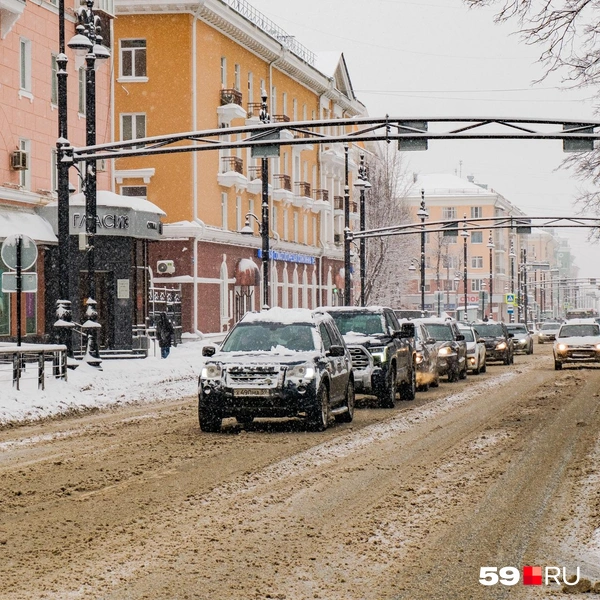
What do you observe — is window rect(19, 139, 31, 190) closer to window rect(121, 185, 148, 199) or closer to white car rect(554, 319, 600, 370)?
window rect(121, 185, 148, 199)

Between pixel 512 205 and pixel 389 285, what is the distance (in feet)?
263

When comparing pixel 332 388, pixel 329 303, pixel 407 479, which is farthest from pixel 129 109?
pixel 407 479

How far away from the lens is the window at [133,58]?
5469 cm

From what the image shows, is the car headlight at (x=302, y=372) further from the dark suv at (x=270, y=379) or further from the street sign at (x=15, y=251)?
the street sign at (x=15, y=251)

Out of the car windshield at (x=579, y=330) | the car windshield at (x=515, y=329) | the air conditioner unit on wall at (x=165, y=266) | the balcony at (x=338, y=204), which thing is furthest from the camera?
the balcony at (x=338, y=204)

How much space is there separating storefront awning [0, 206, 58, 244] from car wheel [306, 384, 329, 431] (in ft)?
67.0

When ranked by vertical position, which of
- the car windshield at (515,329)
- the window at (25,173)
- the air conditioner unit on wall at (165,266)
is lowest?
the car windshield at (515,329)

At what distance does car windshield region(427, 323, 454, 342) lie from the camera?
34719 mm

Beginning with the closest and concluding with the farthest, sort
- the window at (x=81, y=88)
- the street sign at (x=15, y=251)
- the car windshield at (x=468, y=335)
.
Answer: the street sign at (x=15, y=251) < the car windshield at (x=468, y=335) < the window at (x=81, y=88)

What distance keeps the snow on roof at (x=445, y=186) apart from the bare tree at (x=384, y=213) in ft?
190

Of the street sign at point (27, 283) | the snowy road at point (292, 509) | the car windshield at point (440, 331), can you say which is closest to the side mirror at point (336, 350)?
the snowy road at point (292, 509)

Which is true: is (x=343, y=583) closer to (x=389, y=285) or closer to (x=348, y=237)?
(x=348, y=237)

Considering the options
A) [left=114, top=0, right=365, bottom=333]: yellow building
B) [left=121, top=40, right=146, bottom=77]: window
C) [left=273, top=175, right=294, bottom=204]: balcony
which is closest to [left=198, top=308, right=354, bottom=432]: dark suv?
[left=114, top=0, right=365, bottom=333]: yellow building

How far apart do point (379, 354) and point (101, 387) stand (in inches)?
269
